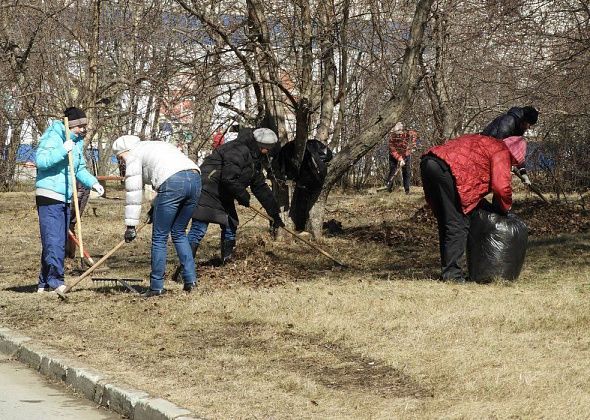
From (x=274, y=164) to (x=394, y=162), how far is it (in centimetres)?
953

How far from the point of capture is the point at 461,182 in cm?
1083

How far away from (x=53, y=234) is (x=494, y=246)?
4378 mm

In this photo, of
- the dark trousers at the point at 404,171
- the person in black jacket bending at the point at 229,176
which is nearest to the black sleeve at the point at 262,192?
A: the person in black jacket bending at the point at 229,176

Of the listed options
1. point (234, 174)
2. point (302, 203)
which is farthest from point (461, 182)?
point (302, 203)

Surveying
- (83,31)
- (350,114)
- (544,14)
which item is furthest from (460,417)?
(83,31)

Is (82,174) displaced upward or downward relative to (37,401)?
upward

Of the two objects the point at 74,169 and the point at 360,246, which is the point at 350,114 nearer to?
the point at 360,246

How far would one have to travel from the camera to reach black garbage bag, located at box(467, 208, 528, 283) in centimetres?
1084

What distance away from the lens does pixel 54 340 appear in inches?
358

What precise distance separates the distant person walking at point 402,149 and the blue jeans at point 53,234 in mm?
11488

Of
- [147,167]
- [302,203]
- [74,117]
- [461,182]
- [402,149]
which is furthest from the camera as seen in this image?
[402,149]

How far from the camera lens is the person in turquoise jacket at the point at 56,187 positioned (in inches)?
451

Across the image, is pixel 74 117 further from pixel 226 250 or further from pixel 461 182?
pixel 461 182

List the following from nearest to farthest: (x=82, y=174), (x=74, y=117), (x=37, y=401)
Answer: (x=37, y=401)
(x=74, y=117)
(x=82, y=174)
